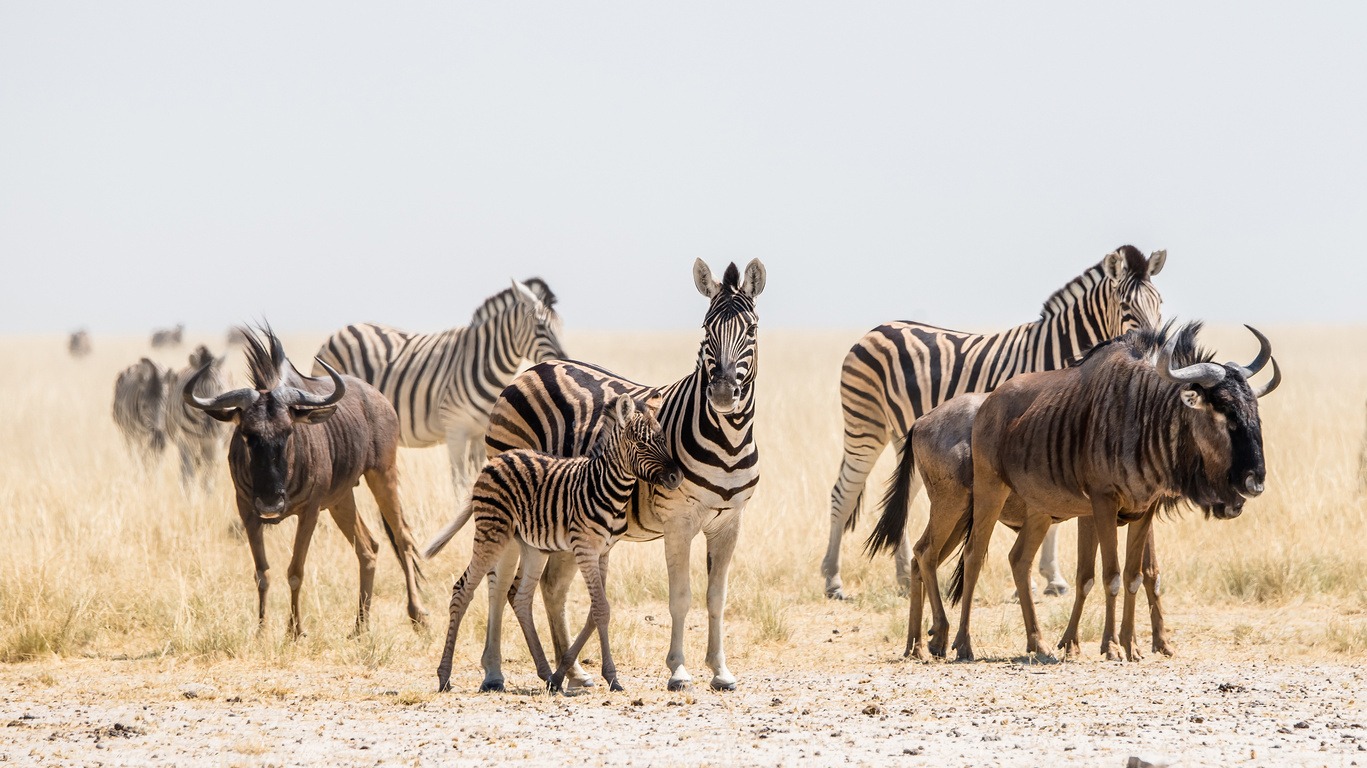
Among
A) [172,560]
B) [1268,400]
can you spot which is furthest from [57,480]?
[1268,400]

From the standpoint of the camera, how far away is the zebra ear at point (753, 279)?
25.5 feet

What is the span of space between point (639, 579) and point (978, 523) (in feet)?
11.9

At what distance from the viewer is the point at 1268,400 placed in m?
24.4

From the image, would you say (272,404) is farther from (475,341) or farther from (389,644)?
(475,341)

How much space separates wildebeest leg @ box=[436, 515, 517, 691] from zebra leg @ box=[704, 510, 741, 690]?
1.06 metres

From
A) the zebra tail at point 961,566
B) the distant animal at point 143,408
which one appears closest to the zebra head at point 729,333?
the zebra tail at point 961,566

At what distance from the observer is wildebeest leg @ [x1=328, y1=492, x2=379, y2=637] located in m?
10.2

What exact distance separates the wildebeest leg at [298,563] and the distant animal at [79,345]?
47.8 m

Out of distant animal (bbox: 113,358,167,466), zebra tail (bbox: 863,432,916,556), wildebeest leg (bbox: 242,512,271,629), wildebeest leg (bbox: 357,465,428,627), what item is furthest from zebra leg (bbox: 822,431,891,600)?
distant animal (bbox: 113,358,167,466)

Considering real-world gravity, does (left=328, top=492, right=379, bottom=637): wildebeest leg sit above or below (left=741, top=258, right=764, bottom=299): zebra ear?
below

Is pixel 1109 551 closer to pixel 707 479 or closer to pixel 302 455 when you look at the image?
pixel 707 479

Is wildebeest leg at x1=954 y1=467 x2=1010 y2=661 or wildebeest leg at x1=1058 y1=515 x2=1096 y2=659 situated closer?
wildebeest leg at x1=1058 y1=515 x2=1096 y2=659

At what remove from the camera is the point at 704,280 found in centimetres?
783

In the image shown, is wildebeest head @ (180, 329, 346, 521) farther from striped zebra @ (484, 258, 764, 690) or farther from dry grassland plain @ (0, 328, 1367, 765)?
striped zebra @ (484, 258, 764, 690)
